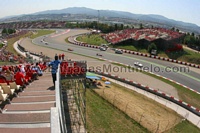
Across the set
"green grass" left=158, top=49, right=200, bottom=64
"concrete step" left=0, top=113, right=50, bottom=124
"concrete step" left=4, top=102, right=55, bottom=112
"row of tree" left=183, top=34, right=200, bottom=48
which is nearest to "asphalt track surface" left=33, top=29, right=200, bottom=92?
"green grass" left=158, top=49, right=200, bottom=64

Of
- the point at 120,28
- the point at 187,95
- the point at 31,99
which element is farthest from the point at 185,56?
the point at 120,28

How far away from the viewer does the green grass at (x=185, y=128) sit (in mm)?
16534

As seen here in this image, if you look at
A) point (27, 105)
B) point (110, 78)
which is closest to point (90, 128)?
point (27, 105)

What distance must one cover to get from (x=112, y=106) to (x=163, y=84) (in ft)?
41.8

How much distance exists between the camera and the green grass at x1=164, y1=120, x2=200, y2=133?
1653 centimetres

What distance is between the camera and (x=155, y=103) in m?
21.5

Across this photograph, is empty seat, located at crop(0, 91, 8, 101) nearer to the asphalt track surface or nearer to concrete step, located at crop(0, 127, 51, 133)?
concrete step, located at crop(0, 127, 51, 133)

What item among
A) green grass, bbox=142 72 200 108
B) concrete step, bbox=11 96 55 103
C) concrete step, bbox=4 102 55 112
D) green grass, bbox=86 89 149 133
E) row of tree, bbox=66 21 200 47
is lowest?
green grass, bbox=142 72 200 108

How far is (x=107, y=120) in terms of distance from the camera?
1578 cm

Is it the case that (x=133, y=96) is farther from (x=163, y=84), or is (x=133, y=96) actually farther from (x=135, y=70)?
(x=135, y=70)

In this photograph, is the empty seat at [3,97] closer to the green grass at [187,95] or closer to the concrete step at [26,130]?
the concrete step at [26,130]

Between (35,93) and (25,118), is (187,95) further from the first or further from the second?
(25,118)

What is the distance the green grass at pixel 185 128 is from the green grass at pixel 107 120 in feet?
8.86

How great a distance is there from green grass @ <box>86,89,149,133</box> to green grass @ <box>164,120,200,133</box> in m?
2.70
